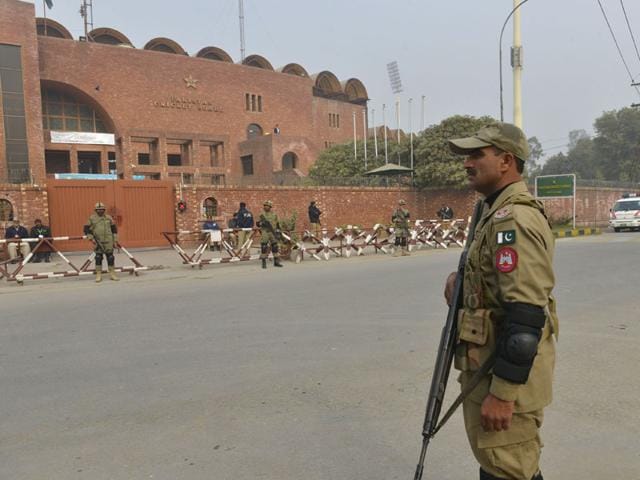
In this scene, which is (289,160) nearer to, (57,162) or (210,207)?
(57,162)

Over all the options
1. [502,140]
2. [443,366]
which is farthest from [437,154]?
[443,366]

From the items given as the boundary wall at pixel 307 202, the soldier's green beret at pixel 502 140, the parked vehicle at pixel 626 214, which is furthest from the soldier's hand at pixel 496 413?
the parked vehicle at pixel 626 214

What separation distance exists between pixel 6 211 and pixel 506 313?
58.9 feet

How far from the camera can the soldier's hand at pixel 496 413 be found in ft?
5.65

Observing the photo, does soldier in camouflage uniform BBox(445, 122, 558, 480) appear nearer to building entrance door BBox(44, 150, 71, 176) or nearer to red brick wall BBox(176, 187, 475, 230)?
red brick wall BBox(176, 187, 475, 230)

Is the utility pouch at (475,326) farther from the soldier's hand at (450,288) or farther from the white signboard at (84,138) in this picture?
the white signboard at (84,138)

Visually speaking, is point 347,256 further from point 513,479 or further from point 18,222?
point 513,479

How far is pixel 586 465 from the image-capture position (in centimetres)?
278

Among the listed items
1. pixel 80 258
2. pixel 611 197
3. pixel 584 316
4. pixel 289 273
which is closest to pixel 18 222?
pixel 80 258

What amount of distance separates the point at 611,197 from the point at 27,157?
122 feet

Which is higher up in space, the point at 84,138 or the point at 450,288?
the point at 84,138

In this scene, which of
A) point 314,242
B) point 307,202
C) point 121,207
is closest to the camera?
point 314,242

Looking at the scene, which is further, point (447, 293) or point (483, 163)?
point (447, 293)

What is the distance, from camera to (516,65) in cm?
1627
